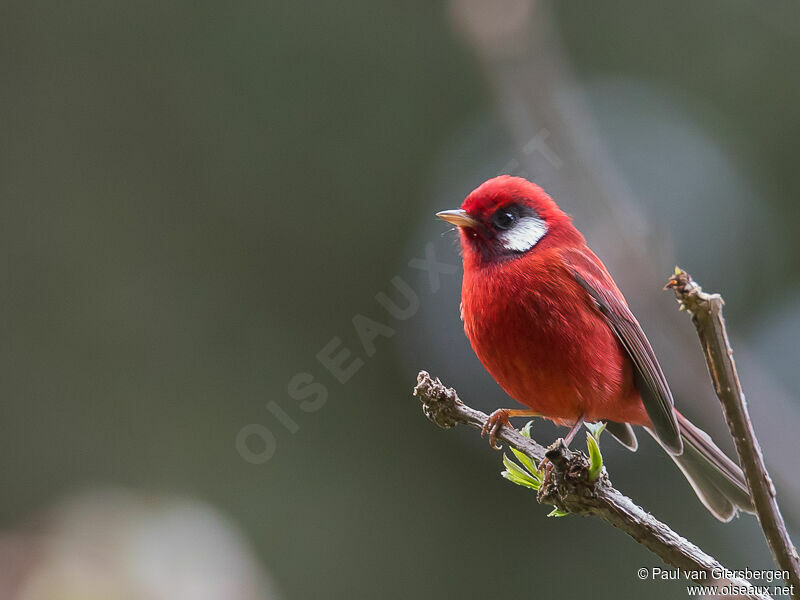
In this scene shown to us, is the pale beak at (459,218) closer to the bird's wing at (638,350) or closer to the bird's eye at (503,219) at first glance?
the bird's eye at (503,219)

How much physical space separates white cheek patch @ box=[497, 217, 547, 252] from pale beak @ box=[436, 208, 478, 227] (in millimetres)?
153

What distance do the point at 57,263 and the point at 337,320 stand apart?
2881 millimetres

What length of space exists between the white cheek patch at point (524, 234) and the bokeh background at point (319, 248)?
2.60m

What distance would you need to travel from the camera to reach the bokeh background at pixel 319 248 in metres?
7.43

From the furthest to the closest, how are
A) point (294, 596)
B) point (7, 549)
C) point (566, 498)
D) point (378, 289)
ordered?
point (378, 289) < point (294, 596) < point (7, 549) < point (566, 498)

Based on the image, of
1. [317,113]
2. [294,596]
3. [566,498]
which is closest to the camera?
[566,498]

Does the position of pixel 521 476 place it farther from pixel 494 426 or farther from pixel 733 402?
pixel 733 402

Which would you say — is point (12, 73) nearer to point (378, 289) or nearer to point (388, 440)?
point (378, 289)

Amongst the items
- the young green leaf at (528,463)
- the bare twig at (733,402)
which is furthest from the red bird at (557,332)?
the bare twig at (733,402)

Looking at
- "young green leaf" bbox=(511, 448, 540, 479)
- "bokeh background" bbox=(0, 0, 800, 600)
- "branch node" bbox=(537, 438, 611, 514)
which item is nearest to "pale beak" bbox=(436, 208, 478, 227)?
"young green leaf" bbox=(511, 448, 540, 479)

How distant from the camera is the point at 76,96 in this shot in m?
8.87

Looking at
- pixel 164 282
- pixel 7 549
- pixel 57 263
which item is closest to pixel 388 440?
pixel 164 282

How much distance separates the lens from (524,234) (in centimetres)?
380

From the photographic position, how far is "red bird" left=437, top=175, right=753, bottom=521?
133 inches
